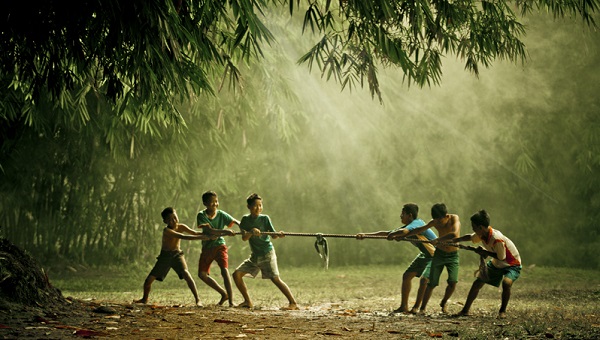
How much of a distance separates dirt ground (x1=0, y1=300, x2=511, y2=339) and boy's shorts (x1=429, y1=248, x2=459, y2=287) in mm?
363

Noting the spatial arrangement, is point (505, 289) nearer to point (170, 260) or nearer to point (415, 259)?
point (415, 259)

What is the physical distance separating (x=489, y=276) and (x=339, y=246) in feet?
32.4

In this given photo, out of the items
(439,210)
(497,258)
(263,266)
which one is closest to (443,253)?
(439,210)

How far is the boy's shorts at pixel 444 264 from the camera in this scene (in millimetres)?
6617

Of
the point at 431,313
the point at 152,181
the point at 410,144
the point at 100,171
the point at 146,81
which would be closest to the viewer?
the point at 146,81

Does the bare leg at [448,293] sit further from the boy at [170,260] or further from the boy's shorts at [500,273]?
the boy at [170,260]

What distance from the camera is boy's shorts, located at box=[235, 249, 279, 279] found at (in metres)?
7.03

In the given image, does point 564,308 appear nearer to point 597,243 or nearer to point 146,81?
point 146,81

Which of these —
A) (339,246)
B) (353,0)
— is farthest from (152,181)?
(353,0)

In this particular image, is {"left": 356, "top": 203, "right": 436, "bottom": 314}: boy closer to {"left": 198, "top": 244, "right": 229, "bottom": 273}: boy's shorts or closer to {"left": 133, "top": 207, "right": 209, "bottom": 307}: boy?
{"left": 198, "top": 244, "right": 229, "bottom": 273}: boy's shorts

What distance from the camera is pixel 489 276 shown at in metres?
6.32

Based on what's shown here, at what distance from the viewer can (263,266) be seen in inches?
278

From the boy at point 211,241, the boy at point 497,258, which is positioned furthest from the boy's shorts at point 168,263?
the boy at point 497,258

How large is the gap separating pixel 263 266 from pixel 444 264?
177cm
